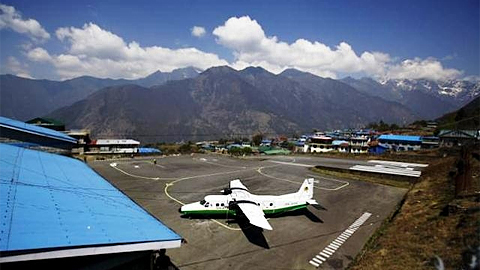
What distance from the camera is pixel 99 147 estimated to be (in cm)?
10350

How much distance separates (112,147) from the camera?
105625 mm

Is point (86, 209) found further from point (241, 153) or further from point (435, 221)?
point (241, 153)

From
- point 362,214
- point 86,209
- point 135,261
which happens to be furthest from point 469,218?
point 86,209

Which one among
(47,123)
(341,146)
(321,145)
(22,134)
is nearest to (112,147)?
(47,123)

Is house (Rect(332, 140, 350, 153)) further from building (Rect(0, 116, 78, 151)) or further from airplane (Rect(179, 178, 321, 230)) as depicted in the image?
building (Rect(0, 116, 78, 151))

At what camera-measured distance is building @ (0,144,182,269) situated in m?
9.02

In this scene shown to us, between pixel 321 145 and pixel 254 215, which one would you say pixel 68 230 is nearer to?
pixel 254 215

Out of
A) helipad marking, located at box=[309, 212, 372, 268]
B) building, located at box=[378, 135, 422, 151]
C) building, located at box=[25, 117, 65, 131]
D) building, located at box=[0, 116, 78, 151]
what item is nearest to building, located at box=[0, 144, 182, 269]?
building, located at box=[0, 116, 78, 151]

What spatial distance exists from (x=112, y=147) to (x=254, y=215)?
95401 millimetres

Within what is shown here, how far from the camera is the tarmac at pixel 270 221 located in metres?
20.8

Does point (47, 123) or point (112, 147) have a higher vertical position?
point (47, 123)

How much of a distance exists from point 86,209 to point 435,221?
25.8 m

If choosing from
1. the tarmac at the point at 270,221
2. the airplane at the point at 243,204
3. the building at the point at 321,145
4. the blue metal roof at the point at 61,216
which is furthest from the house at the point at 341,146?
the blue metal roof at the point at 61,216

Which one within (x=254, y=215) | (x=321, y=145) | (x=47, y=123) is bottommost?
(x=254, y=215)
